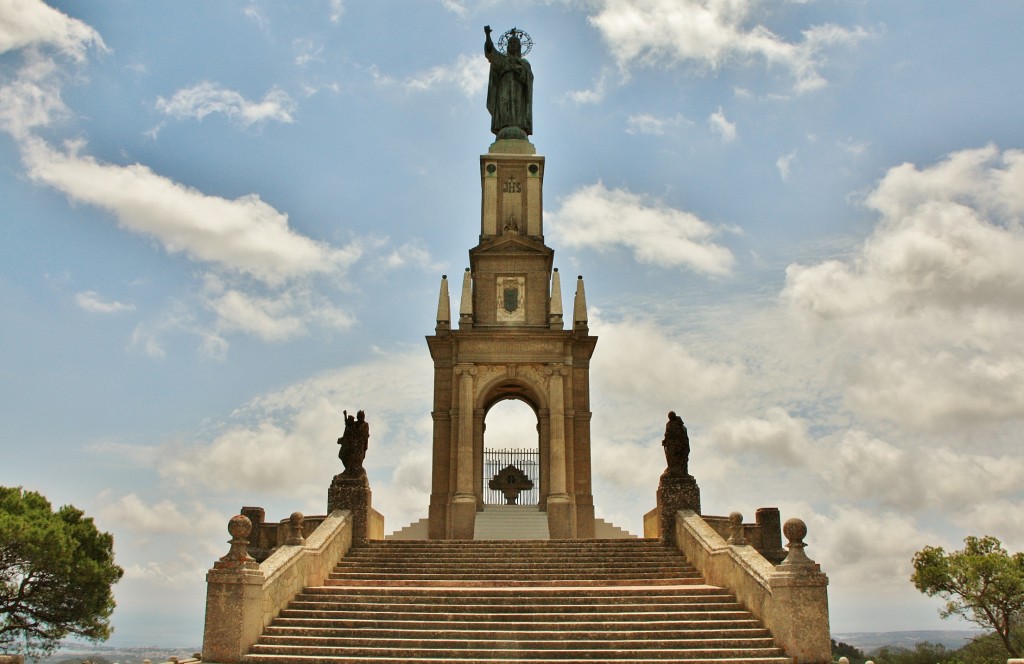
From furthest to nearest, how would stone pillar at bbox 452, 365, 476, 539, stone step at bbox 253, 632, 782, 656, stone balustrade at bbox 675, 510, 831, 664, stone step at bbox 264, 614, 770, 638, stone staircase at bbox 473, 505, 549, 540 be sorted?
stone pillar at bbox 452, 365, 476, 539 < stone staircase at bbox 473, 505, 549, 540 < stone step at bbox 264, 614, 770, 638 < stone step at bbox 253, 632, 782, 656 < stone balustrade at bbox 675, 510, 831, 664

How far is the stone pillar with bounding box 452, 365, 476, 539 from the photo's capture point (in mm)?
28203

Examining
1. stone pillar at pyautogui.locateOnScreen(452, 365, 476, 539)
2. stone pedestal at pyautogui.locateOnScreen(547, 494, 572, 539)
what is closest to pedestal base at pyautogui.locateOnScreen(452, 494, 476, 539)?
stone pillar at pyautogui.locateOnScreen(452, 365, 476, 539)

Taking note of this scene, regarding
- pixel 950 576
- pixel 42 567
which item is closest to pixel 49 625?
pixel 42 567

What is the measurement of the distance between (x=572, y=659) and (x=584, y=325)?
751 inches

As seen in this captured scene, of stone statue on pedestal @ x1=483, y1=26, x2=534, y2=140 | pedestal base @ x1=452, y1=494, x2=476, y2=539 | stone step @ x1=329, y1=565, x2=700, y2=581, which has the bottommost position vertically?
stone step @ x1=329, y1=565, x2=700, y2=581

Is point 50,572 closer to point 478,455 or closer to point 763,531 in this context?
point 478,455

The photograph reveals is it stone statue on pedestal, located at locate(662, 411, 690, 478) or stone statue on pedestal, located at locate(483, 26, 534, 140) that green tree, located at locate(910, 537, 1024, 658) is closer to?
stone statue on pedestal, located at locate(662, 411, 690, 478)

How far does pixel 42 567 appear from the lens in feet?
91.0

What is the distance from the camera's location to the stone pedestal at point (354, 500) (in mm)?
19922

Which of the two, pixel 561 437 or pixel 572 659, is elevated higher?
pixel 561 437

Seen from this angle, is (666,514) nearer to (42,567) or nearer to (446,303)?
(446,303)

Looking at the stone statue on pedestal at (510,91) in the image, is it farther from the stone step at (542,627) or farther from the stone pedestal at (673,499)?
the stone step at (542,627)

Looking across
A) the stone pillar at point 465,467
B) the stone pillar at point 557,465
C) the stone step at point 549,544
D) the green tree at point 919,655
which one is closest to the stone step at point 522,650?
the stone step at point 549,544

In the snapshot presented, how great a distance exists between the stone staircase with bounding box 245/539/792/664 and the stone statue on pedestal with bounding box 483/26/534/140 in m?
21.4
